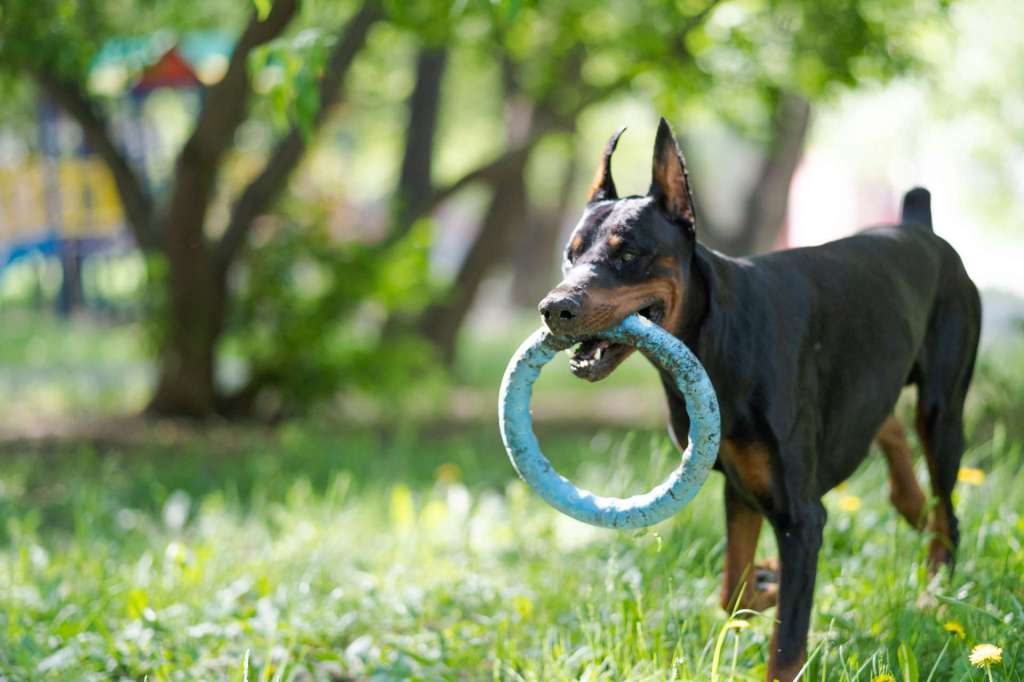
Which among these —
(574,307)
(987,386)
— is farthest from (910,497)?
(987,386)

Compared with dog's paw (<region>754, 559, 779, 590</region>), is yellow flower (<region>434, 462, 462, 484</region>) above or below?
below

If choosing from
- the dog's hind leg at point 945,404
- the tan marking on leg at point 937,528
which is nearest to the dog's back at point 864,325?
the dog's hind leg at point 945,404

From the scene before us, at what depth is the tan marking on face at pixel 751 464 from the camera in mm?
3467

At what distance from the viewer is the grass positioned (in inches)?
147

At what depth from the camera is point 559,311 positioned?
10.1 ft

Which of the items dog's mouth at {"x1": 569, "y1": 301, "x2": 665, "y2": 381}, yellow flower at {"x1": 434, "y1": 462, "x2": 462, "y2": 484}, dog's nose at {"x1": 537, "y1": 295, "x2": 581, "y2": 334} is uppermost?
dog's nose at {"x1": 537, "y1": 295, "x2": 581, "y2": 334}

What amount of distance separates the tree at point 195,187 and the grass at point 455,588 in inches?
99.5

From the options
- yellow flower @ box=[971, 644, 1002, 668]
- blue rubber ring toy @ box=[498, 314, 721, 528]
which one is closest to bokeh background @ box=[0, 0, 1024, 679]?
yellow flower @ box=[971, 644, 1002, 668]

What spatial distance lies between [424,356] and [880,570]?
539cm

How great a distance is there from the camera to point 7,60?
7.81 m

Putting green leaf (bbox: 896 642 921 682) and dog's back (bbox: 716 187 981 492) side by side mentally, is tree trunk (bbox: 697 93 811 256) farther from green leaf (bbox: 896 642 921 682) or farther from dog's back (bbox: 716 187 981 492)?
green leaf (bbox: 896 642 921 682)

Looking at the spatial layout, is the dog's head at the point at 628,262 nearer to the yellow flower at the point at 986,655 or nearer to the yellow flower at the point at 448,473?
the yellow flower at the point at 986,655

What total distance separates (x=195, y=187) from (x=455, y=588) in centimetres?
511

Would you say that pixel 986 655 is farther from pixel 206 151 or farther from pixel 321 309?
pixel 206 151
